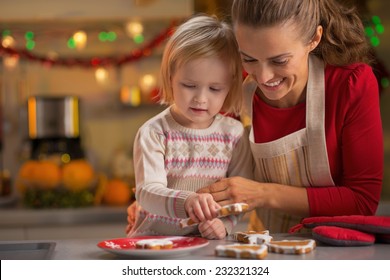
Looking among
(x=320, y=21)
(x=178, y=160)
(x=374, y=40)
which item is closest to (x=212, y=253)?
(x=178, y=160)

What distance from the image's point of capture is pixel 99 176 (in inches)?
122

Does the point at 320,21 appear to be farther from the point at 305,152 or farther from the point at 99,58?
the point at 99,58

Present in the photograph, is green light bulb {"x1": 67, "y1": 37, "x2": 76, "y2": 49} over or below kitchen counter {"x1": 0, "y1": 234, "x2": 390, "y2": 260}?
over

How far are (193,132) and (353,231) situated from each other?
1.37ft

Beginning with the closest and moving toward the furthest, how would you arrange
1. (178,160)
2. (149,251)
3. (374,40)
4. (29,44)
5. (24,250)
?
(149,251)
(24,250)
(178,160)
(374,40)
(29,44)

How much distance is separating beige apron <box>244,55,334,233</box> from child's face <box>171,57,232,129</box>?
0.14 metres

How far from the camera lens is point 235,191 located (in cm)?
132

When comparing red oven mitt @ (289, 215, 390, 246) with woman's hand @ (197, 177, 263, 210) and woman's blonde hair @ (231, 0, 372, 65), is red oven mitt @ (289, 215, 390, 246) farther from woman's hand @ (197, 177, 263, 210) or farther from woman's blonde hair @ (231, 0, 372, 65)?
woman's blonde hair @ (231, 0, 372, 65)

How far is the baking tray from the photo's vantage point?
4.06 ft

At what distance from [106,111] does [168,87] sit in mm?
1938

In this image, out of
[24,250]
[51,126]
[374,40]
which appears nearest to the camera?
[24,250]

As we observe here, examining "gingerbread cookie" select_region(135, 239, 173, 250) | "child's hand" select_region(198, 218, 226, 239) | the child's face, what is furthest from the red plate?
the child's face
